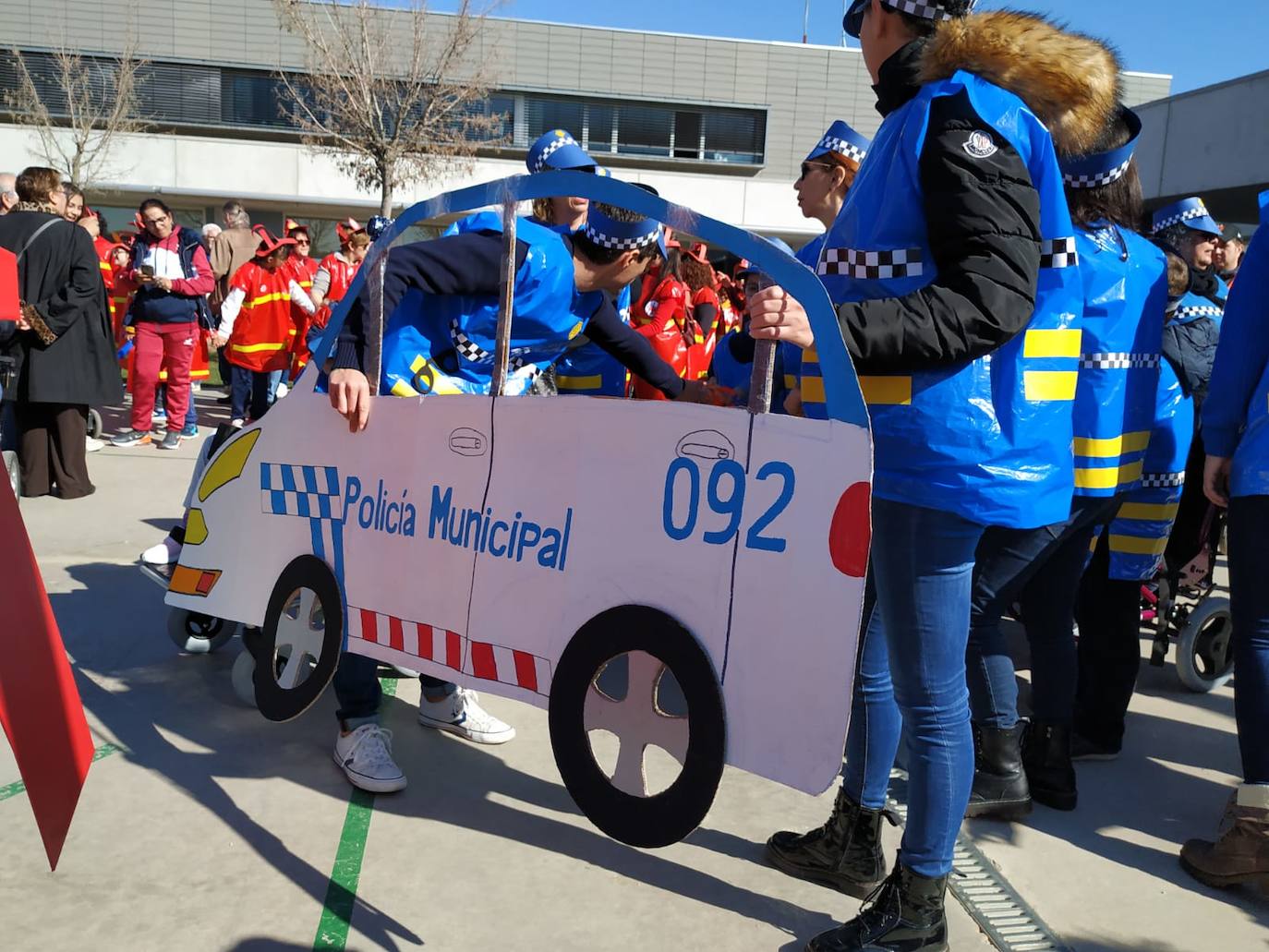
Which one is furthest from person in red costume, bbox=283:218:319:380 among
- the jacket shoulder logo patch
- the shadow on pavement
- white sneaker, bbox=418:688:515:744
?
the jacket shoulder logo patch

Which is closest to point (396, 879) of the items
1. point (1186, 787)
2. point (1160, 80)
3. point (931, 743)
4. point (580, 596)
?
point (580, 596)

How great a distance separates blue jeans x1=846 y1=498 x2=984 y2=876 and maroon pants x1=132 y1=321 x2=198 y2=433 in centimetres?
789

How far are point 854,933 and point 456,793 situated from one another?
1.26 meters

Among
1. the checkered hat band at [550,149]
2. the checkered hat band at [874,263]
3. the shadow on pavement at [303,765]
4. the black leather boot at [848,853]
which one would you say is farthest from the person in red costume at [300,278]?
the checkered hat band at [874,263]

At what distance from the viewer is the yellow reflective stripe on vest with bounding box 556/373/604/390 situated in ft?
15.2

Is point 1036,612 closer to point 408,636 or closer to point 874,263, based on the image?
point 874,263

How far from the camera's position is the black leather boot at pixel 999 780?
3.11m

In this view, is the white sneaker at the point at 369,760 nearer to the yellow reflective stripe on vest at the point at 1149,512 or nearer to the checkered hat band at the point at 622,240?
the checkered hat band at the point at 622,240

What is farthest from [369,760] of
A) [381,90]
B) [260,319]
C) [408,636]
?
[381,90]

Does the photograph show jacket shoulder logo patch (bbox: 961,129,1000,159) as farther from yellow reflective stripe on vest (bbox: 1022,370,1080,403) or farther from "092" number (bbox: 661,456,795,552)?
"092" number (bbox: 661,456,795,552)

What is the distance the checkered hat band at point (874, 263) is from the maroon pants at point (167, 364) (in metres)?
7.78

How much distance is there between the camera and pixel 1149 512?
3.68 metres

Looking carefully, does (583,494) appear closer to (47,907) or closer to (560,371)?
(47,907)

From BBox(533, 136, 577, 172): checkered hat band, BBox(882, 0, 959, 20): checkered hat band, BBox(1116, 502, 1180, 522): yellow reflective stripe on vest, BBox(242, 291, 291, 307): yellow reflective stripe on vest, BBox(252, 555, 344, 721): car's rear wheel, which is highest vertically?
BBox(882, 0, 959, 20): checkered hat band
